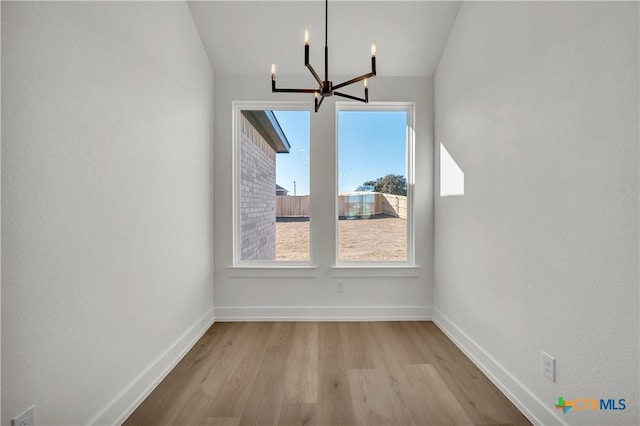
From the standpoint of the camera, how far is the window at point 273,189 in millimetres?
3061

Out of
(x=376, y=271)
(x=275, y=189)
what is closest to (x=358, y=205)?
(x=376, y=271)

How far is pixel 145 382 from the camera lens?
176 centimetres

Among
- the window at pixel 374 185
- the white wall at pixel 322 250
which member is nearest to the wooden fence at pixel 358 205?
the window at pixel 374 185

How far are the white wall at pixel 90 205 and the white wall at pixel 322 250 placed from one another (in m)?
0.72

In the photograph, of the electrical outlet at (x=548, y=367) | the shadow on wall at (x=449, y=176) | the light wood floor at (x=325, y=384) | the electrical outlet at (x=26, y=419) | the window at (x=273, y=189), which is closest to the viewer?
the electrical outlet at (x=26, y=419)

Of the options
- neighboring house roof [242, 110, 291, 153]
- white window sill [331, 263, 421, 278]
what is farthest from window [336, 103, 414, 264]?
neighboring house roof [242, 110, 291, 153]

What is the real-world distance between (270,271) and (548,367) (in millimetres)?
2321

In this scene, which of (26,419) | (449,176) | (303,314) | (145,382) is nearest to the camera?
(26,419)

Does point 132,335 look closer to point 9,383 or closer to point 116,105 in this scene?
point 9,383

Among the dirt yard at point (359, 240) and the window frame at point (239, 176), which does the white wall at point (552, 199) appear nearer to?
the dirt yard at point (359, 240)

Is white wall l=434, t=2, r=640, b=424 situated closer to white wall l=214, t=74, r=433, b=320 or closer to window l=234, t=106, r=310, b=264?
white wall l=214, t=74, r=433, b=320

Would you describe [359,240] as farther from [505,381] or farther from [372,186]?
[505,381]

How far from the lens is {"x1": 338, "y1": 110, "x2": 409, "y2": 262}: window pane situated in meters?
3.09

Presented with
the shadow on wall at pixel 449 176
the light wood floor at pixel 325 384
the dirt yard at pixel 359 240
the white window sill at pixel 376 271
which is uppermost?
the shadow on wall at pixel 449 176
